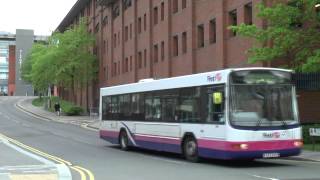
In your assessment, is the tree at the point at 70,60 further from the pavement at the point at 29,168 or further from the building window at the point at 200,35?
the pavement at the point at 29,168

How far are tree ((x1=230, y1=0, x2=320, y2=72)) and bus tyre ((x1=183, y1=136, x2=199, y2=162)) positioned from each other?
6.14 metres

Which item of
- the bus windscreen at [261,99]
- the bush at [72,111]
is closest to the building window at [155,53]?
the bush at [72,111]

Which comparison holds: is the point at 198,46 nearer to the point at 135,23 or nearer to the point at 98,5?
the point at 135,23

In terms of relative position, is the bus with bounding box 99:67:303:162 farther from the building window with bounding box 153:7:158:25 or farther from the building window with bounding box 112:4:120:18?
the building window with bounding box 112:4:120:18

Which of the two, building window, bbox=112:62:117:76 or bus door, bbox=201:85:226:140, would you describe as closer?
bus door, bbox=201:85:226:140

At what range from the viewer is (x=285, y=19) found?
2428 centimetres

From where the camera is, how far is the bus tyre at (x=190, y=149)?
64.3 feet

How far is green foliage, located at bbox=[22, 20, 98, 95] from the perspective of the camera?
250ft

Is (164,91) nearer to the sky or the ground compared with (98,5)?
nearer to the ground

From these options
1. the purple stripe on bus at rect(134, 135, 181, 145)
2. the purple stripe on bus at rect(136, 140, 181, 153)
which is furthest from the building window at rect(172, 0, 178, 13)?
the purple stripe on bus at rect(136, 140, 181, 153)

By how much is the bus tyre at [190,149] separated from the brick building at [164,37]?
13.2 metres

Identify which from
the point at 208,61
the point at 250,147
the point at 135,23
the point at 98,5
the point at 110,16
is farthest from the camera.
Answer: the point at 98,5

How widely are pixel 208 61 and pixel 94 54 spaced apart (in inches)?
1630

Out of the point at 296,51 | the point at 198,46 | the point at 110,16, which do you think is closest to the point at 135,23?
the point at 110,16
